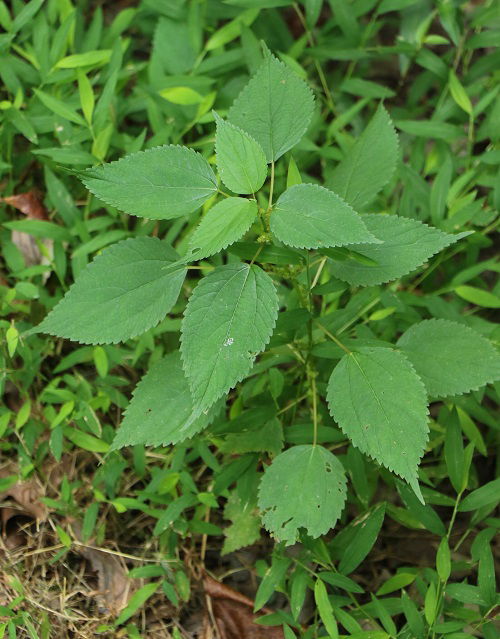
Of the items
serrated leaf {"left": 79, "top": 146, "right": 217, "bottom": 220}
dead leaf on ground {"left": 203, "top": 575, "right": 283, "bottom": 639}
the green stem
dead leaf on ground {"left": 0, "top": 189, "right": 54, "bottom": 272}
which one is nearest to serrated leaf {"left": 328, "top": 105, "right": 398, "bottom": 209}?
serrated leaf {"left": 79, "top": 146, "right": 217, "bottom": 220}

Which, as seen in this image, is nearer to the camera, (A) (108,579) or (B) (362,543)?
(B) (362,543)

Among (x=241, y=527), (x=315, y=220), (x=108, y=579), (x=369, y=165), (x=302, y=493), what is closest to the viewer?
(x=315, y=220)

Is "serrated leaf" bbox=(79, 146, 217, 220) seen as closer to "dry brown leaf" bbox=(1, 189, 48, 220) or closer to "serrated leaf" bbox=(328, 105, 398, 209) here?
"serrated leaf" bbox=(328, 105, 398, 209)

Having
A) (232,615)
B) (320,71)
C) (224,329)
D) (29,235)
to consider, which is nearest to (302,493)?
(224,329)

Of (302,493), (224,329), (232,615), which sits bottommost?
(232,615)

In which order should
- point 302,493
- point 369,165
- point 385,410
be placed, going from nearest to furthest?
1. point 385,410
2. point 302,493
3. point 369,165

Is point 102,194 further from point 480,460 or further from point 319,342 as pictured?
point 480,460

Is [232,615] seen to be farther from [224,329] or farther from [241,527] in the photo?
A: [224,329]
